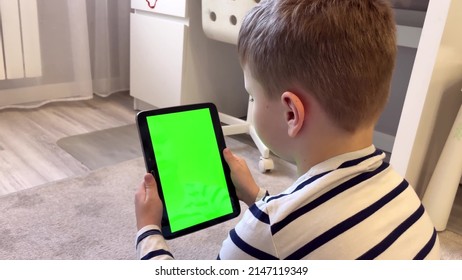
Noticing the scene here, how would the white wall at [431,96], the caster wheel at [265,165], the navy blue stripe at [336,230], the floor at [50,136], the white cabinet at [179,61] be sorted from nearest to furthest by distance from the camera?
the navy blue stripe at [336,230]
the white wall at [431,96]
the floor at [50,136]
the caster wheel at [265,165]
the white cabinet at [179,61]

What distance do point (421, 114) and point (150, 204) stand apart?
0.62m

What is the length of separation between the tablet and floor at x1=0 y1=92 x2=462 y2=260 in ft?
1.89

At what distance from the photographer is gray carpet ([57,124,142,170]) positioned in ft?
4.14

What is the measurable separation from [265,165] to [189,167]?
63 centimetres

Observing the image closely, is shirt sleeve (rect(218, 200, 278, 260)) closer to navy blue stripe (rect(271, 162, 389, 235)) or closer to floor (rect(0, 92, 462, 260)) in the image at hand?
navy blue stripe (rect(271, 162, 389, 235))

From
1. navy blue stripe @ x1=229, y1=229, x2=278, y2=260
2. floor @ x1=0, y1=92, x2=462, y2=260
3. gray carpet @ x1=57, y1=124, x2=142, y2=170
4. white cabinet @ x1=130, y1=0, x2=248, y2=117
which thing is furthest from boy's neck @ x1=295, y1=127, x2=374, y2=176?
white cabinet @ x1=130, y1=0, x2=248, y2=117

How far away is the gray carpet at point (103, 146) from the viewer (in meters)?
1.26

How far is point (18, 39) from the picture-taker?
1608mm

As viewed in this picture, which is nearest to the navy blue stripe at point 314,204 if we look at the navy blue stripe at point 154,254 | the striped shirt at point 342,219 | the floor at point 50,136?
the striped shirt at point 342,219

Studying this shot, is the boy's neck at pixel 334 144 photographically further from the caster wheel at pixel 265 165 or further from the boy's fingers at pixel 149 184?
the caster wheel at pixel 265 165

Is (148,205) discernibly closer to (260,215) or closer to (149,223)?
(149,223)

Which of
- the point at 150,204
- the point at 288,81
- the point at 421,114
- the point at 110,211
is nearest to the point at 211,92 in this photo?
the point at 110,211

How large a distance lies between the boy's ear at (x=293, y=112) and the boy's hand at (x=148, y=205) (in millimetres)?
223

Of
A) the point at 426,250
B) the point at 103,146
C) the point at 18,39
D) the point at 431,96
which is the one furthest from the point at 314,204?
the point at 18,39
